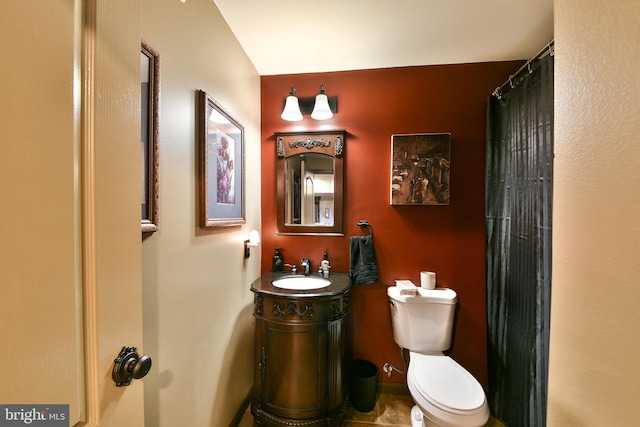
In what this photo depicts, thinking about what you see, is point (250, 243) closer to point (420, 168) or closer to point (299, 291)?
point (299, 291)

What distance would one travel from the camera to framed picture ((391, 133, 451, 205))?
183 centimetres

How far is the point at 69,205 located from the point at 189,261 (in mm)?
743

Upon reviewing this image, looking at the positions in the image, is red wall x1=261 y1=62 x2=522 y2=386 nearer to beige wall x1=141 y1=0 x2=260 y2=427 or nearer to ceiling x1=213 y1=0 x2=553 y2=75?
ceiling x1=213 y1=0 x2=553 y2=75

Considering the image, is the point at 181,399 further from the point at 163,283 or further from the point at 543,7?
the point at 543,7

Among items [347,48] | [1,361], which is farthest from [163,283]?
[347,48]

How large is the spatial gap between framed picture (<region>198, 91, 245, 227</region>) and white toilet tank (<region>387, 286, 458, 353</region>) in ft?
4.31

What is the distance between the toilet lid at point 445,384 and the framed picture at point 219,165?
143cm

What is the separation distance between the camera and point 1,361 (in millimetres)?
341

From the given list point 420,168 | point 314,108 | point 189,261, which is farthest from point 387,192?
point 189,261

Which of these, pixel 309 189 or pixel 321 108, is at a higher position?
pixel 321 108

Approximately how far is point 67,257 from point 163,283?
0.60 metres

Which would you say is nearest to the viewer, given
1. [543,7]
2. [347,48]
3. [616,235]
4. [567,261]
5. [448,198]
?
[616,235]

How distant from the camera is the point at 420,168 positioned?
72.8 inches

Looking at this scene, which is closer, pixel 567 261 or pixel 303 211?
pixel 567 261
